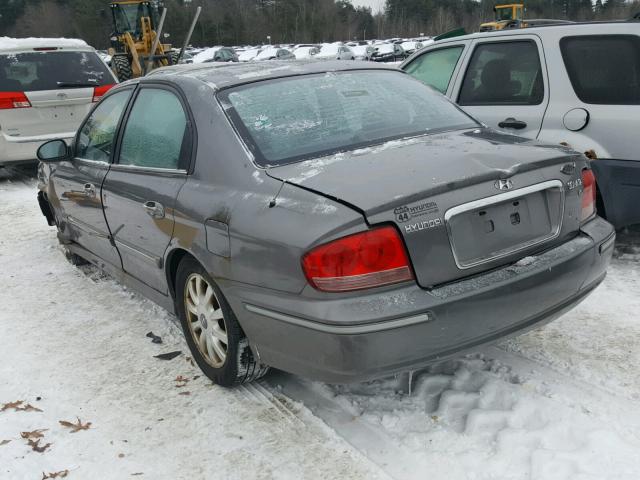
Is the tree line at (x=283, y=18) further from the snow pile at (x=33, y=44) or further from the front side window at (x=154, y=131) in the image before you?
the front side window at (x=154, y=131)

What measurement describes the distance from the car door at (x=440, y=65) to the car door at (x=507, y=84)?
0.44 feet

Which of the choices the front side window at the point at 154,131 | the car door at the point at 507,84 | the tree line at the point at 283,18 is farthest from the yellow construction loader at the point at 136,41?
the tree line at the point at 283,18

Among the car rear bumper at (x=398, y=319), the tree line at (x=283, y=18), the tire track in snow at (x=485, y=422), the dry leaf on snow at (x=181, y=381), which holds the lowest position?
the dry leaf on snow at (x=181, y=381)

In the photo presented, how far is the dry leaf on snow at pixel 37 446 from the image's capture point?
2.81 metres

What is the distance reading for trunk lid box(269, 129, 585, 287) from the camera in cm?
239

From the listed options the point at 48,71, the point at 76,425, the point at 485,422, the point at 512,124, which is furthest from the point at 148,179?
the point at 48,71

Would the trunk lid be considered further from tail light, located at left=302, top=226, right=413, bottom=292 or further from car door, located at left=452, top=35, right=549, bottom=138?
car door, located at left=452, top=35, right=549, bottom=138

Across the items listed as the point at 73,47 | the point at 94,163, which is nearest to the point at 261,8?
the point at 73,47

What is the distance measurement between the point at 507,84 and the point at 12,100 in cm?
638

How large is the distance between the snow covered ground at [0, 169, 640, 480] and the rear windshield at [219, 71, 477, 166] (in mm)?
1236

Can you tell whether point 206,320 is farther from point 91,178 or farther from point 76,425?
point 91,178

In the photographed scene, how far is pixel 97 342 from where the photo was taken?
3.87 meters

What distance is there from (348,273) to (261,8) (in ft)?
267

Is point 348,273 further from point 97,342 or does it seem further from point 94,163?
point 94,163
